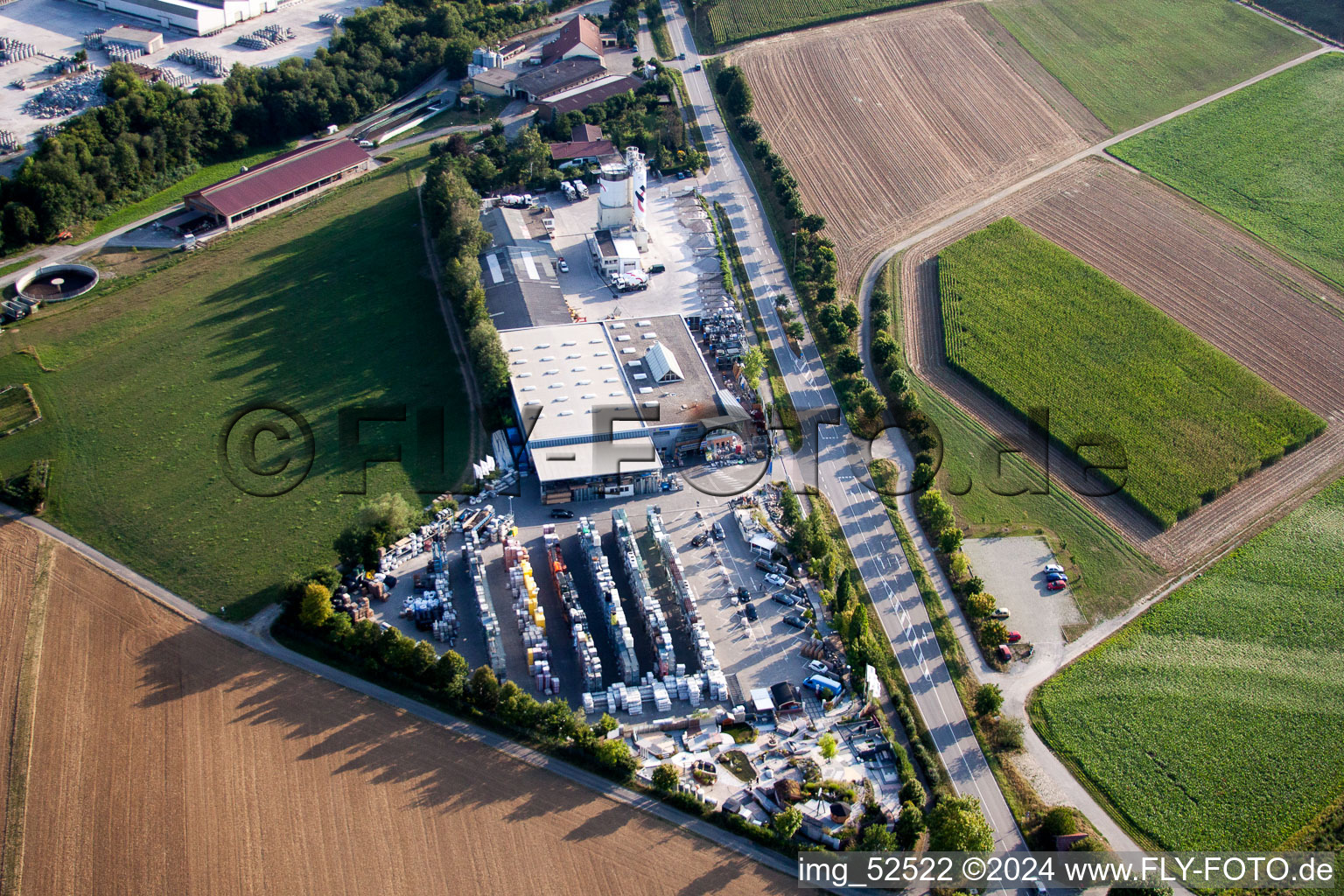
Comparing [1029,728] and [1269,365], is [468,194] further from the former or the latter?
[1269,365]

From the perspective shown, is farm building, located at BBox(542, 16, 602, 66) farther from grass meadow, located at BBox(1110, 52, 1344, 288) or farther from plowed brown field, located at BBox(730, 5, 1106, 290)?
grass meadow, located at BBox(1110, 52, 1344, 288)

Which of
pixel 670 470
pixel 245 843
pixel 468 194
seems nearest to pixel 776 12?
pixel 468 194

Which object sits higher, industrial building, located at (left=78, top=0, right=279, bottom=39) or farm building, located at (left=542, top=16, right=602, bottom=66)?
industrial building, located at (left=78, top=0, right=279, bottom=39)

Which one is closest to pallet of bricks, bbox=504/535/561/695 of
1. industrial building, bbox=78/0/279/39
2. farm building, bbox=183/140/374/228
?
farm building, bbox=183/140/374/228

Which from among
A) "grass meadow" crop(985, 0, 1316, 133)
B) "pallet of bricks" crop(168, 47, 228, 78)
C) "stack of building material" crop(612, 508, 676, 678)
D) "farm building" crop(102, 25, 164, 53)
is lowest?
"stack of building material" crop(612, 508, 676, 678)

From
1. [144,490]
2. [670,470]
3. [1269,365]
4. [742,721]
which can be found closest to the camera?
[742,721]

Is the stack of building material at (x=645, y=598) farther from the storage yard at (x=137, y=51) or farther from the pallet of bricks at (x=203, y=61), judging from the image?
the pallet of bricks at (x=203, y=61)
